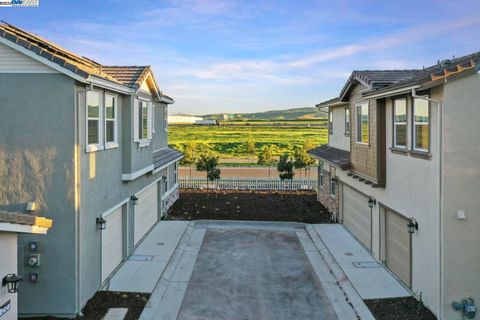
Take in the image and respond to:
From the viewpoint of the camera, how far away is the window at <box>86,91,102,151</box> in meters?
9.80

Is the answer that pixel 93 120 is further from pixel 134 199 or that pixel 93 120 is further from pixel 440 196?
pixel 440 196

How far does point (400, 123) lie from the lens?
444 inches

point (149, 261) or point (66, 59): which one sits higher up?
point (66, 59)

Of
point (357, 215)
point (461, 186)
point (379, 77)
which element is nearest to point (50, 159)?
point (461, 186)

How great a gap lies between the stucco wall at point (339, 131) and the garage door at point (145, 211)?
887cm

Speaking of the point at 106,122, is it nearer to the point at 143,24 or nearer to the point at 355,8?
the point at 143,24

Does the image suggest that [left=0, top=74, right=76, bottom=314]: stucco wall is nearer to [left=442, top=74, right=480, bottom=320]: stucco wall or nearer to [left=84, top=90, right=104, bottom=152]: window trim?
[left=84, top=90, right=104, bottom=152]: window trim

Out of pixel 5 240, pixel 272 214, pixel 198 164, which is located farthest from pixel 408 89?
pixel 198 164

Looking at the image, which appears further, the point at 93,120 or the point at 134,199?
the point at 134,199

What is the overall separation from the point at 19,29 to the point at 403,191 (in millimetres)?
10459

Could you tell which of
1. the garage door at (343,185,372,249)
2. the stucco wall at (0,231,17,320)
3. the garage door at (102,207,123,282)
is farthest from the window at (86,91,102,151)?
the garage door at (343,185,372,249)

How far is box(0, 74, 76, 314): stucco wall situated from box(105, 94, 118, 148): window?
2031 millimetres

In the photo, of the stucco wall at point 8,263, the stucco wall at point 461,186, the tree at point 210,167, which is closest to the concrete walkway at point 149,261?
the stucco wall at point 8,263

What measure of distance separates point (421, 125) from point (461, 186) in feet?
6.35
